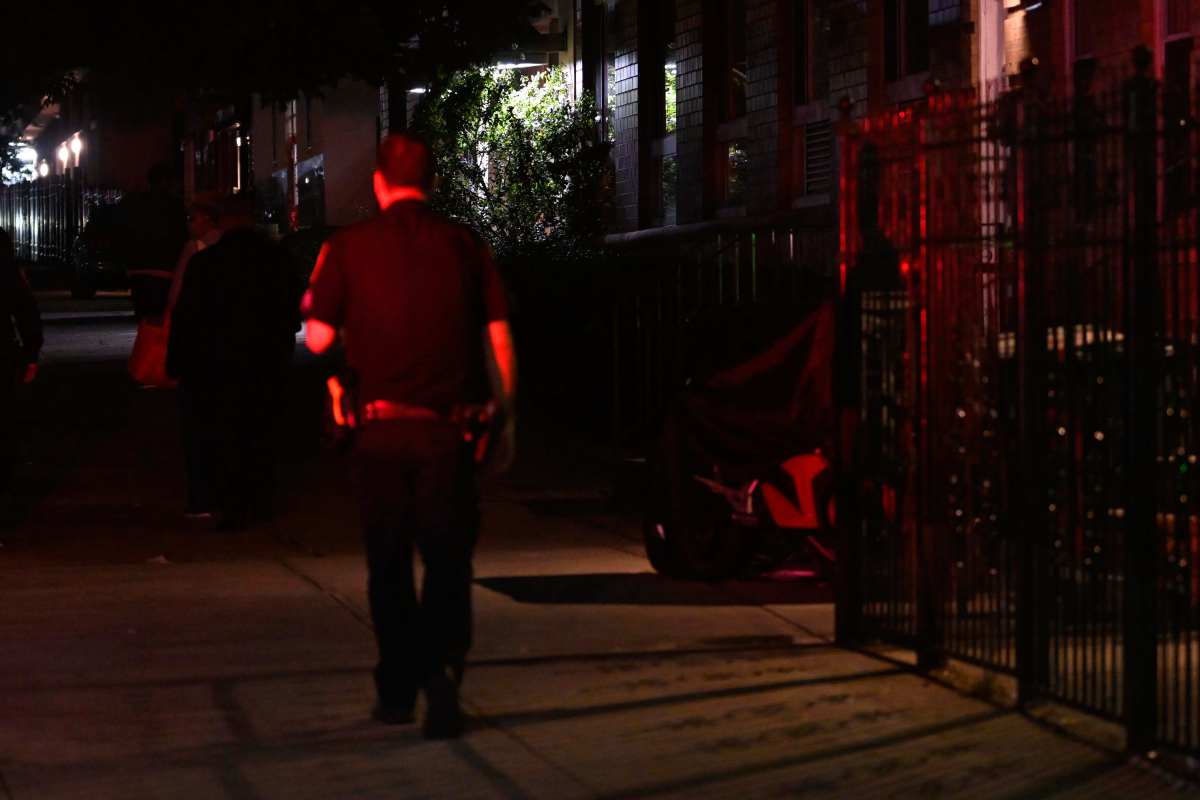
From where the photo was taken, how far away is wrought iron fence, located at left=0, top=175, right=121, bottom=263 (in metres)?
53.6

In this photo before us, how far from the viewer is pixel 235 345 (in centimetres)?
1262

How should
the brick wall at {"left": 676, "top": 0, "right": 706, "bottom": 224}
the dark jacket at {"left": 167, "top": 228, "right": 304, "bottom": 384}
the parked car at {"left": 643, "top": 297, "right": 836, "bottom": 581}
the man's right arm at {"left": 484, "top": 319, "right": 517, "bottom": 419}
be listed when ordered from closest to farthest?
the man's right arm at {"left": 484, "top": 319, "right": 517, "bottom": 419}
the parked car at {"left": 643, "top": 297, "right": 836, "bottom": 581}
the dark jacket at {"left": 167, "top": 228, "right": 304, "bottom": 384}
the brick wall at {"left": 676, "top": 0, "right": 706, "bottom": 224}

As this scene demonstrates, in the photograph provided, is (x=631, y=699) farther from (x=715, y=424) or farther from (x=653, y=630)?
(x=715, y=424)

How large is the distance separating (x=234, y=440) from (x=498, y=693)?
5044 millimetres

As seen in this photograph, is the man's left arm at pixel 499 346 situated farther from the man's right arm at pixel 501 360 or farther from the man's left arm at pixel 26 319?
the man's left arm at pixel 26 319

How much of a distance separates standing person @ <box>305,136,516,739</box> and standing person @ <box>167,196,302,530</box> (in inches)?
209

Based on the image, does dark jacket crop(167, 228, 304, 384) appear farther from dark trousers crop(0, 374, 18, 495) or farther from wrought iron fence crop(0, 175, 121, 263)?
wrought iron fence crop(0, 175, 121, 263)

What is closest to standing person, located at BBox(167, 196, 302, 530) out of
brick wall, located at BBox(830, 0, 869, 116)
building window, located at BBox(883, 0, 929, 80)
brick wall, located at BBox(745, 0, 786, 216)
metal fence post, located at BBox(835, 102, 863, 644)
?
metal fence post, located at BBox(835, 102, 863, 644)

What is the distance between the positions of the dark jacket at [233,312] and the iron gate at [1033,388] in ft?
15.9

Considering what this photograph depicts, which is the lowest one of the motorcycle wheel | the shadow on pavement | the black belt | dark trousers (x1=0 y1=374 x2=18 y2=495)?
the shadow on pavement

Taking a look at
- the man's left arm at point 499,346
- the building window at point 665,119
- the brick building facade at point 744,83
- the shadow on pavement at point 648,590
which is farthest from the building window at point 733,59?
the man's left arm at point 499,346

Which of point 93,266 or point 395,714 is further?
point 93,266

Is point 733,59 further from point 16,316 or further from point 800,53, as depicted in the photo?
point 16,316

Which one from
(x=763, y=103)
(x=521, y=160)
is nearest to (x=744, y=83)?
(x=763, y=103)
